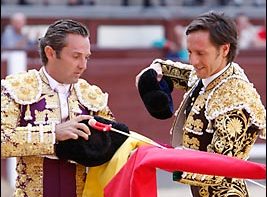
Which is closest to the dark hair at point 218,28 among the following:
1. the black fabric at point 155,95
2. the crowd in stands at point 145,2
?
the black fabric at point 155,95

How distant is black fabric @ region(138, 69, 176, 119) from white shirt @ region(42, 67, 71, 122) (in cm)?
27

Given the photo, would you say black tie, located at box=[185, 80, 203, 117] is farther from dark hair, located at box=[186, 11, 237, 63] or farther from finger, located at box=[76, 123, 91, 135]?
finger, located at box=[76, 123, 91, 135]

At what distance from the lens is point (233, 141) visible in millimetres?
2787

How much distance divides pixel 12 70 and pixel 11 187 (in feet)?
3.58

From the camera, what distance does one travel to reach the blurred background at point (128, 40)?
8328 millimetres

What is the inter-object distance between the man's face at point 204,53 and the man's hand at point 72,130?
39 cm

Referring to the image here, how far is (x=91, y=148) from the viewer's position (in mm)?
2840

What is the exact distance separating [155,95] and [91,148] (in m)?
0.35

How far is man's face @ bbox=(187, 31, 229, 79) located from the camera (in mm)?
2793

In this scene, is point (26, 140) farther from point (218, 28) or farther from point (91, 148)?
point (218, 28)

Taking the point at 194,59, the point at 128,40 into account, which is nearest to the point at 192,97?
the point at 194,59

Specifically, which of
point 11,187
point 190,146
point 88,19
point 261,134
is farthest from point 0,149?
point 88,19

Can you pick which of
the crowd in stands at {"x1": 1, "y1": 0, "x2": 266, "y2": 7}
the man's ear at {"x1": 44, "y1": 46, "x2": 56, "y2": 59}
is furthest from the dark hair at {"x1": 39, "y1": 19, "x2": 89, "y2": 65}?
the crowd in stands at {"x1": 1, "y1": 0, "x2": 266, "y2": 7}

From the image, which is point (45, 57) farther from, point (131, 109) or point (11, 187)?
point (131, 109)
